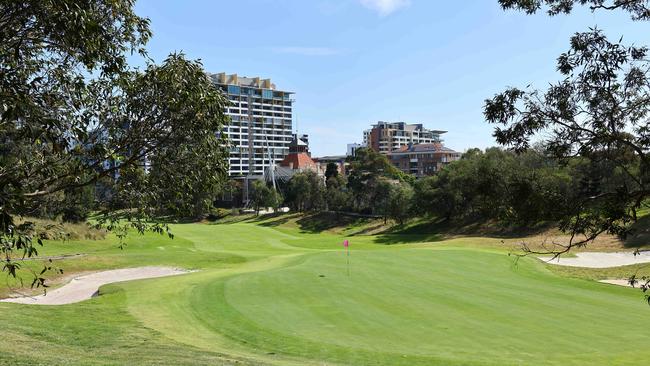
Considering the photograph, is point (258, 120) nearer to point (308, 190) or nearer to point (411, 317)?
point (308, 190)

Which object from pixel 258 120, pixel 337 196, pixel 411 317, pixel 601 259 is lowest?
pixel 601 259

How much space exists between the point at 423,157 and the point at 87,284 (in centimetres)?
14639

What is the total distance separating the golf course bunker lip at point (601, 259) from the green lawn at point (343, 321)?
793 cm

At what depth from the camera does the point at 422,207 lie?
240ft

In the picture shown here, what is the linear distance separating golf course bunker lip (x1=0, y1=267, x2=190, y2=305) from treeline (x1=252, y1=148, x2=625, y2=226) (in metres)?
16.9

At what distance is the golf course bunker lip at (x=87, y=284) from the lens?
22.6 meters

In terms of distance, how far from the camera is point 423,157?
166000 mm

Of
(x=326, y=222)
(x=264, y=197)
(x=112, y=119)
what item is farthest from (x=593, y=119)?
(x=264, y=197)

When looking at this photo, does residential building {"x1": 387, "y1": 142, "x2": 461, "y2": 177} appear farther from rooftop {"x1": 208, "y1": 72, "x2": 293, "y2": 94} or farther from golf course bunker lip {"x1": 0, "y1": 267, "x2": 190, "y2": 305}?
golf course bunker lip {"x1": 0, "y1": 267, "x2": 190, "y2": 305}

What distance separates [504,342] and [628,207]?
7.05m

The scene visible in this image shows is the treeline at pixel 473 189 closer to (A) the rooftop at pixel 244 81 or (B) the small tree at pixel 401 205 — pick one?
(B) the small tree at pixel 401 205

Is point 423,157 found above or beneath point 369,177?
above

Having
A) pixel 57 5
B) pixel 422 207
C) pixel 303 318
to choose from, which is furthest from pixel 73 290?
pixel 422 207

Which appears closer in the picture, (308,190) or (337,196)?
(337,196)
